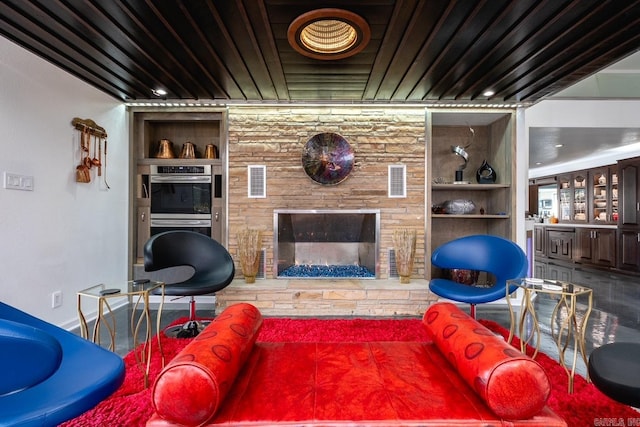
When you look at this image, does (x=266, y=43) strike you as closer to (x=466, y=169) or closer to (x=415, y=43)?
(x=415, y=43)

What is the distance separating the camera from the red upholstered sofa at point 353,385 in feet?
3.08

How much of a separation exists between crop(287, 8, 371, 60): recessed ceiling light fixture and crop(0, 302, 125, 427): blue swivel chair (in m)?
2.17

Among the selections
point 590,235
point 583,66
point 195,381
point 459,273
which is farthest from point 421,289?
point 590,235

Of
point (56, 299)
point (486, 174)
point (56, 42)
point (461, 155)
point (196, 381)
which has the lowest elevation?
point (56, 299)

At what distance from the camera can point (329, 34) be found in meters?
2.47

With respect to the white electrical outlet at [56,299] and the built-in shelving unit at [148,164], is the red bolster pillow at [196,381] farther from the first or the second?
the built-in shelving unit at [148,164]

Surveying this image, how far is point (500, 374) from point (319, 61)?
8.61 ft

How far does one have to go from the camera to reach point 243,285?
3600 millimetres

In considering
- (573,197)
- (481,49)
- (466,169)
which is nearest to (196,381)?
(481,49)

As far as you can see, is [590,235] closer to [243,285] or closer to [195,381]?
[243,285]

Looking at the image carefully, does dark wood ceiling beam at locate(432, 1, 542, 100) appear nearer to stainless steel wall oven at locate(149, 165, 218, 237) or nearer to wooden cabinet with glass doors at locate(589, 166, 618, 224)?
stainless steel wall oven at locate(149, 165, 218, 237)

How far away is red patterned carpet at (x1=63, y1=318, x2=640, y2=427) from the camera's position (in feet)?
5.23

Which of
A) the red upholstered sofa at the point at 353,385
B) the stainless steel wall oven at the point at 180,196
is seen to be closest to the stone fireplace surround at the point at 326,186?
the stainless steel wall oven at the point at 180,196

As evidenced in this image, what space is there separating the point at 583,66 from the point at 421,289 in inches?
101
